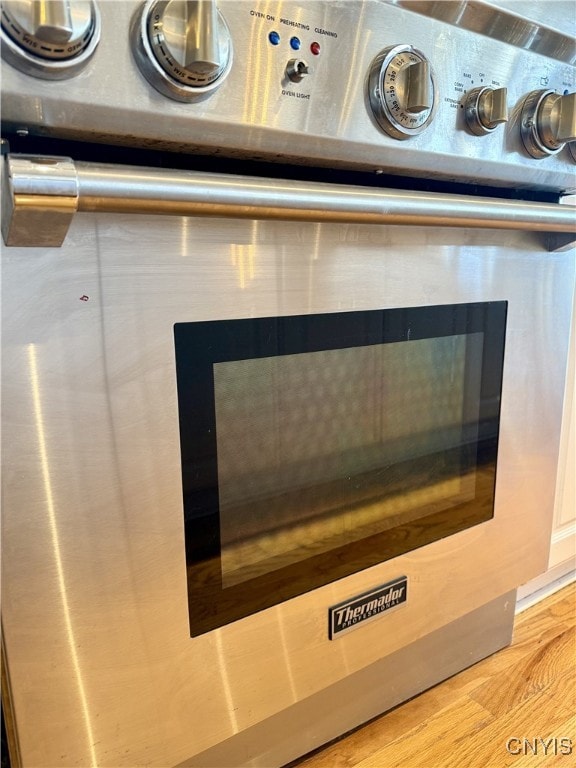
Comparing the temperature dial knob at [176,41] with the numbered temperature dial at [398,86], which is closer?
the temperature dial knob at [176,41]

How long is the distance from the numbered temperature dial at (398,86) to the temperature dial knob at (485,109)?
0.22ft

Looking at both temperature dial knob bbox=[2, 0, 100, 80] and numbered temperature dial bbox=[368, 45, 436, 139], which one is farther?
numbered temperature dial bbox=[368, 45, 436, 139]

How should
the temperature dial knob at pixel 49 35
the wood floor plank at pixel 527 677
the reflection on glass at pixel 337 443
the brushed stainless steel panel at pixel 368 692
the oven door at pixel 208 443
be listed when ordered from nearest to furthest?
the temperature dial knob at pixel 49 35 → the oven door at pixel 208 443 → the reflection on glass at pixel 337 443 → the brushed stainless steel panel at pixel 368 692 → the wood floor plank at pixel 527 677

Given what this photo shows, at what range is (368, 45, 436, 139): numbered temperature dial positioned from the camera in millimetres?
476

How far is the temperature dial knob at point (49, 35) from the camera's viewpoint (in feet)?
1.05

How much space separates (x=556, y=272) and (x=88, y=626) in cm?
70

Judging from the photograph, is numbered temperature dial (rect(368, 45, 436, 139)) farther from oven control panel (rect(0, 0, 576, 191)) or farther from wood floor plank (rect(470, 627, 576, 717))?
wood floor plank (rect(470, 627, 576, 717))

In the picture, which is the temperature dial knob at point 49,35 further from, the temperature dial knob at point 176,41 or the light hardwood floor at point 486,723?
the light hardwood floor at point 486,723

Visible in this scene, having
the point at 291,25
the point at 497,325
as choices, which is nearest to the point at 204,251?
the point at 291,25

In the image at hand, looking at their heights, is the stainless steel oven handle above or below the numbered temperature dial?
below

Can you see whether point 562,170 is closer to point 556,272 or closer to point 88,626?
point 556,272

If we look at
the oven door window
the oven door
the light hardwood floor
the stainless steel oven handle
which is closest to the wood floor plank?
the light hardwood floor

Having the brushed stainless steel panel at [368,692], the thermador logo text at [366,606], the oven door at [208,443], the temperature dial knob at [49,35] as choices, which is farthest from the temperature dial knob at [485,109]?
the brushed stainless steel panel at [368,692]

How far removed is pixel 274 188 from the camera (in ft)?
1.48
